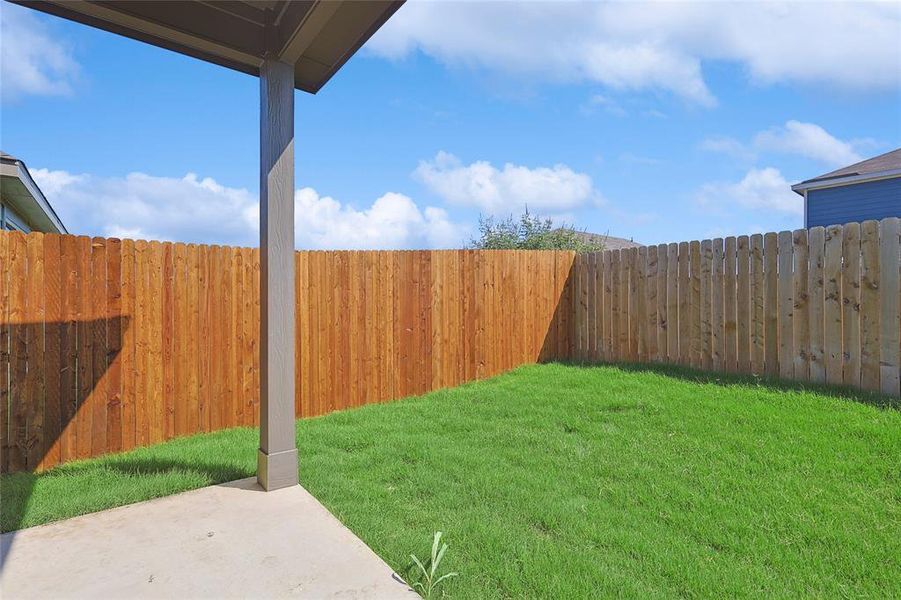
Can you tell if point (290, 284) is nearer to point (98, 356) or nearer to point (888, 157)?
point (98, 356)

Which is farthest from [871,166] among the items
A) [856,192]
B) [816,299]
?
[816,299]

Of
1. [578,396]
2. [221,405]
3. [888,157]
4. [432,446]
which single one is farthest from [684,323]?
[888,157]

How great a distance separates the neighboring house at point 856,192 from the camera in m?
9.62

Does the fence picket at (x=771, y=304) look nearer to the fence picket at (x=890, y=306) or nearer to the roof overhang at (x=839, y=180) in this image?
the fence picket at (x=890, y=306)

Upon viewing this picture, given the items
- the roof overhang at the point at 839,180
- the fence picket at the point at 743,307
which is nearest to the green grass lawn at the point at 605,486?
the fence picket at the point at 743,307

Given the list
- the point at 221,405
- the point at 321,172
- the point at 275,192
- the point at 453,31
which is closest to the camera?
the point at 275,192

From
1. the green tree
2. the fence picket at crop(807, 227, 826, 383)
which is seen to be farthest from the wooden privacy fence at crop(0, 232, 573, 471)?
the green tree

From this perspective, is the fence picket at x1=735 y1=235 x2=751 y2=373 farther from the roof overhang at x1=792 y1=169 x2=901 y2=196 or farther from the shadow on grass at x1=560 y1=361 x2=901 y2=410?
the roof overhang at x1=792 y1=169 x2=901 y2=196

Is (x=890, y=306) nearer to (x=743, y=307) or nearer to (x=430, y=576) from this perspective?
(x=743, y=307)

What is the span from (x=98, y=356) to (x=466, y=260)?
413 centimetres

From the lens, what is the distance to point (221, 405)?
4.85 metres

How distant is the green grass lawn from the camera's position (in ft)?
7.27

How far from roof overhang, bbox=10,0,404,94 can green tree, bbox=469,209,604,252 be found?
948 centimetres

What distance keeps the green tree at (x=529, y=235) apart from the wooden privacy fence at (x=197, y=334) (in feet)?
19.8
